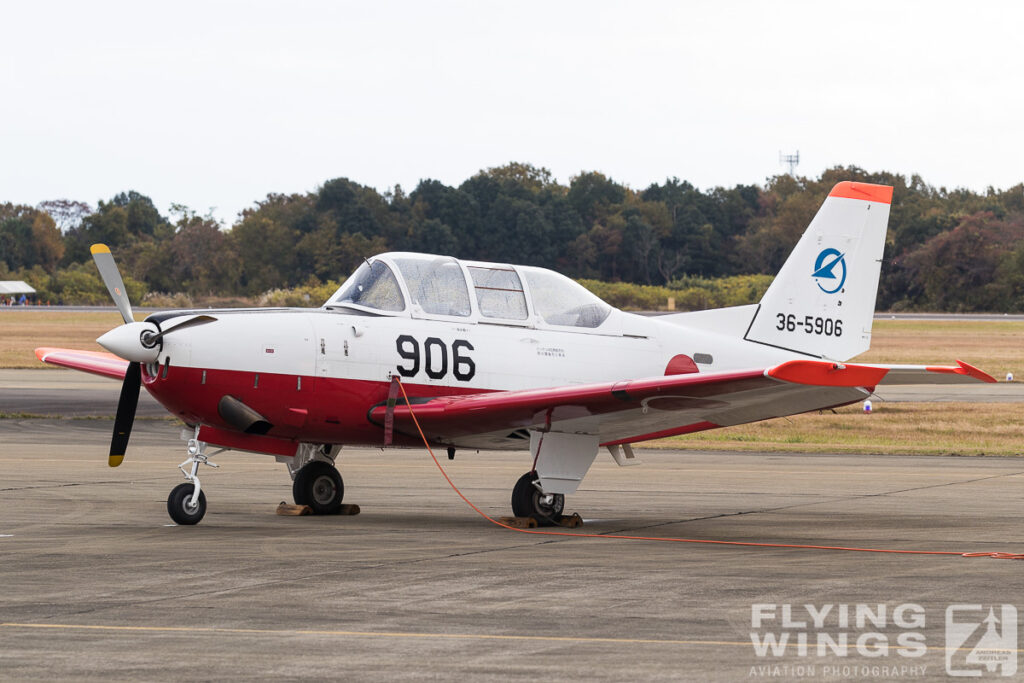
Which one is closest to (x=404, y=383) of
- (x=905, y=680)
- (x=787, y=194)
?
(x=905, y=680)

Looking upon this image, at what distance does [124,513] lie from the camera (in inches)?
530

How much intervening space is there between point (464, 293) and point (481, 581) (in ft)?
15.0

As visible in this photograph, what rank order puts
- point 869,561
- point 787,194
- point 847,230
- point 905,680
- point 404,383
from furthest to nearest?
point 787,194, point 847,230, point 404,383, point 869,561, point 905,680

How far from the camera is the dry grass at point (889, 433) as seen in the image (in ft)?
75.4

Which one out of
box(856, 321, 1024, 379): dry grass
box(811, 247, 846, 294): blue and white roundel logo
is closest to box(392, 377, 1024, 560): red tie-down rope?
box(811, 247, 846, 294): blue and white roundel logo

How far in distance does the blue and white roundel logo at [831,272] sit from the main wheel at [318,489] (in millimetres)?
5853

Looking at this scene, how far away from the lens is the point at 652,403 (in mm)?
12102

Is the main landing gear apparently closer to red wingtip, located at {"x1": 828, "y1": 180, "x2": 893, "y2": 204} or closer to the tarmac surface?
the tarmac surface

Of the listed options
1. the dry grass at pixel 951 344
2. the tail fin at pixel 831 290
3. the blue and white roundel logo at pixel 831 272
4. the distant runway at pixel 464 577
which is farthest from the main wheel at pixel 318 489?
the dry grass at pixel 951 344

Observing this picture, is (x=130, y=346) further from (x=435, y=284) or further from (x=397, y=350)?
(x=435, y=284)

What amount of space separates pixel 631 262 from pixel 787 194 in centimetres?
2357

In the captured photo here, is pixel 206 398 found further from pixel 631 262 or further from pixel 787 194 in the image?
pixel 787 194

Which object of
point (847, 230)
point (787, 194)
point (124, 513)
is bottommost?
point (124, 513)

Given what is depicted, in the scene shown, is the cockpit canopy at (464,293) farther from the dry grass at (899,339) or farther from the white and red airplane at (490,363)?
the dry grass at (899,339)
